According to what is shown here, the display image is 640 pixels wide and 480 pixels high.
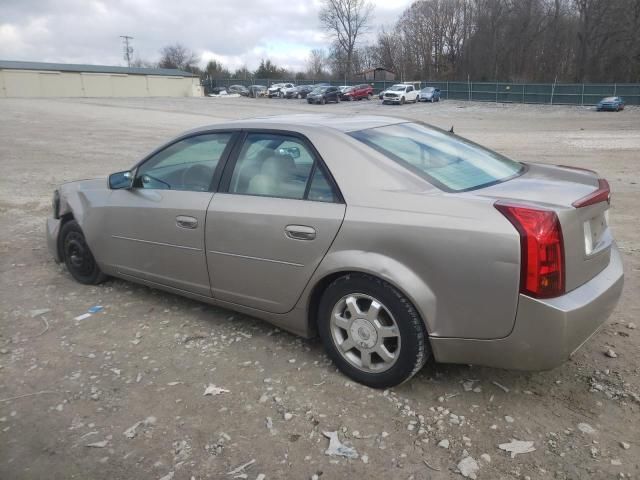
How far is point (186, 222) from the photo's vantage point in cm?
366

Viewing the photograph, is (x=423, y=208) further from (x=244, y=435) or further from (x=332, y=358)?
(x=244, y=435)

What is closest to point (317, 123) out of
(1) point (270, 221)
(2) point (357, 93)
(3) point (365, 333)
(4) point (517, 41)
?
(1) point (270, 221)

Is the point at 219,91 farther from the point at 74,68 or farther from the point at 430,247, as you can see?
the point at 430,247

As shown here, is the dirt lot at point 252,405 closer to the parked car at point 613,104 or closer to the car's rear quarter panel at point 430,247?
the car's rear quarter panel at point 430,247

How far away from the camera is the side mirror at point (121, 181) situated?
4.23 metres

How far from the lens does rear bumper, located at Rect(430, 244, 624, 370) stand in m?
2.47

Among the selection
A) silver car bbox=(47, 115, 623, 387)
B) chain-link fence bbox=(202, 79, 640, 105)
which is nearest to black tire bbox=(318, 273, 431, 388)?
silver car bbox=(47, 115, 623, 387)

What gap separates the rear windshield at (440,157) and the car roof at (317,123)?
0.29 feet

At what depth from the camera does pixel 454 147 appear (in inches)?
142

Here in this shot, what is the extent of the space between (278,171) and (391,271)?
1089 mm

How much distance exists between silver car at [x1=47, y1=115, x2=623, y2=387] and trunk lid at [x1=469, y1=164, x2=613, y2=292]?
0.04 feet

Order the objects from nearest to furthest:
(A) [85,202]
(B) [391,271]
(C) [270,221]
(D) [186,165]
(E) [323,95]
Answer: (B) [391,271]
(C) [270,221]
(D) [186,165]
(A) [85,202]
(E) [323,95]

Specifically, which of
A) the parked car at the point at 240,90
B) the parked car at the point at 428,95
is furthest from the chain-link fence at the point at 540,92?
the parked car at the point at 240,90

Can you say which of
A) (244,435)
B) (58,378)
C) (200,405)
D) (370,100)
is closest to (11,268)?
(58,378)
